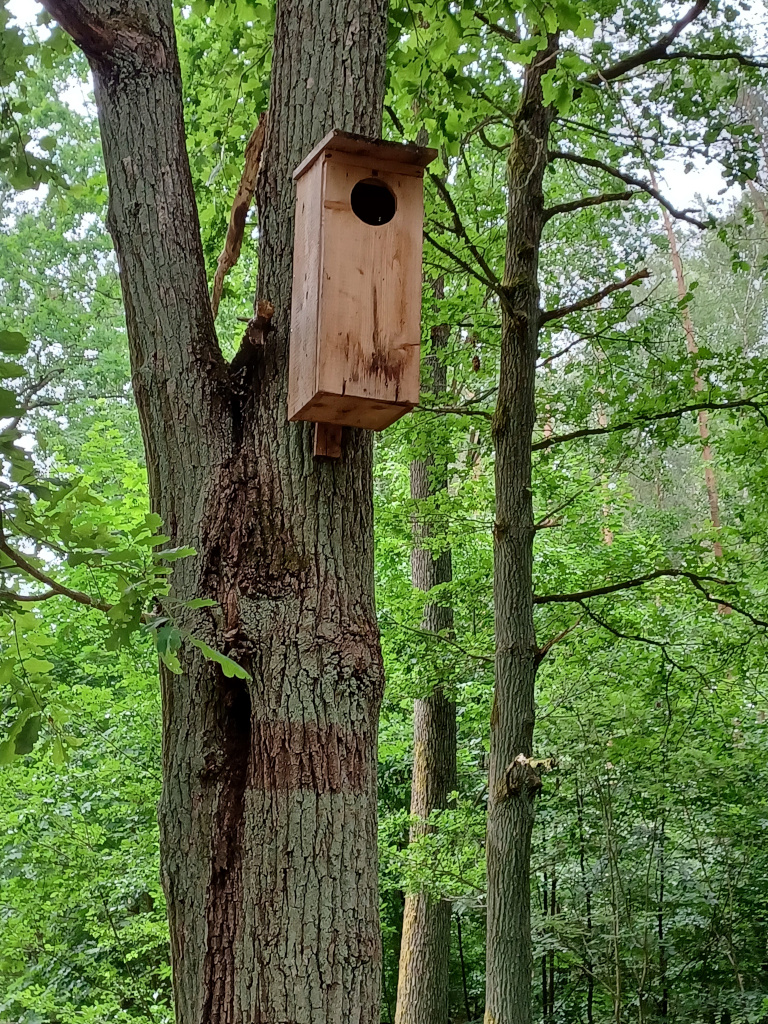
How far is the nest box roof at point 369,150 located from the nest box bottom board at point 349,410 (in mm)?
501

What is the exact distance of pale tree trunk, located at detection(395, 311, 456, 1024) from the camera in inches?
230

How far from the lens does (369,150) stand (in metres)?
1.86

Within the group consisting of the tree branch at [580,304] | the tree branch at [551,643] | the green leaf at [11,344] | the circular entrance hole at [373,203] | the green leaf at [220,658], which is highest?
the tree branch at [580,304]

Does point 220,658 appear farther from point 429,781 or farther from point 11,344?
point 429,781

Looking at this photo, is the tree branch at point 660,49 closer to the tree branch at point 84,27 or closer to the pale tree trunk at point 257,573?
the pale tree trunk at point 257,573

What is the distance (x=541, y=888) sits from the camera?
6320 millimetres

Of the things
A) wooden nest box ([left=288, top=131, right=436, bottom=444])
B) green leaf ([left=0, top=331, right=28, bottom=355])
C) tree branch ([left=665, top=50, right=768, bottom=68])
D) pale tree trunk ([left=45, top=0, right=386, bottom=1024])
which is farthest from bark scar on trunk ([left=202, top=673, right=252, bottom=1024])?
tree branch ([left=665, top=50, right=768, bottom=68])

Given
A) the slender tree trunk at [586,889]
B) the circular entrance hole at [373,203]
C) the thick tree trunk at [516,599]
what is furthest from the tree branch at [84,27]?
the slender tree trunk at [586,889]

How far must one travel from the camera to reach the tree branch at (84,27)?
1.83m

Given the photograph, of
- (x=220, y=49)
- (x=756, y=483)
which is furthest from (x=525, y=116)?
(x=756, y=483)

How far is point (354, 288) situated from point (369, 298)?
38 mm

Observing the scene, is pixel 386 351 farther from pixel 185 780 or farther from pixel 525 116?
pixel 525 116

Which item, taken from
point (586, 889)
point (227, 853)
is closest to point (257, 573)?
point (227, 853)

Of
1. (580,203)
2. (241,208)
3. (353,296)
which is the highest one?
(580,203)
